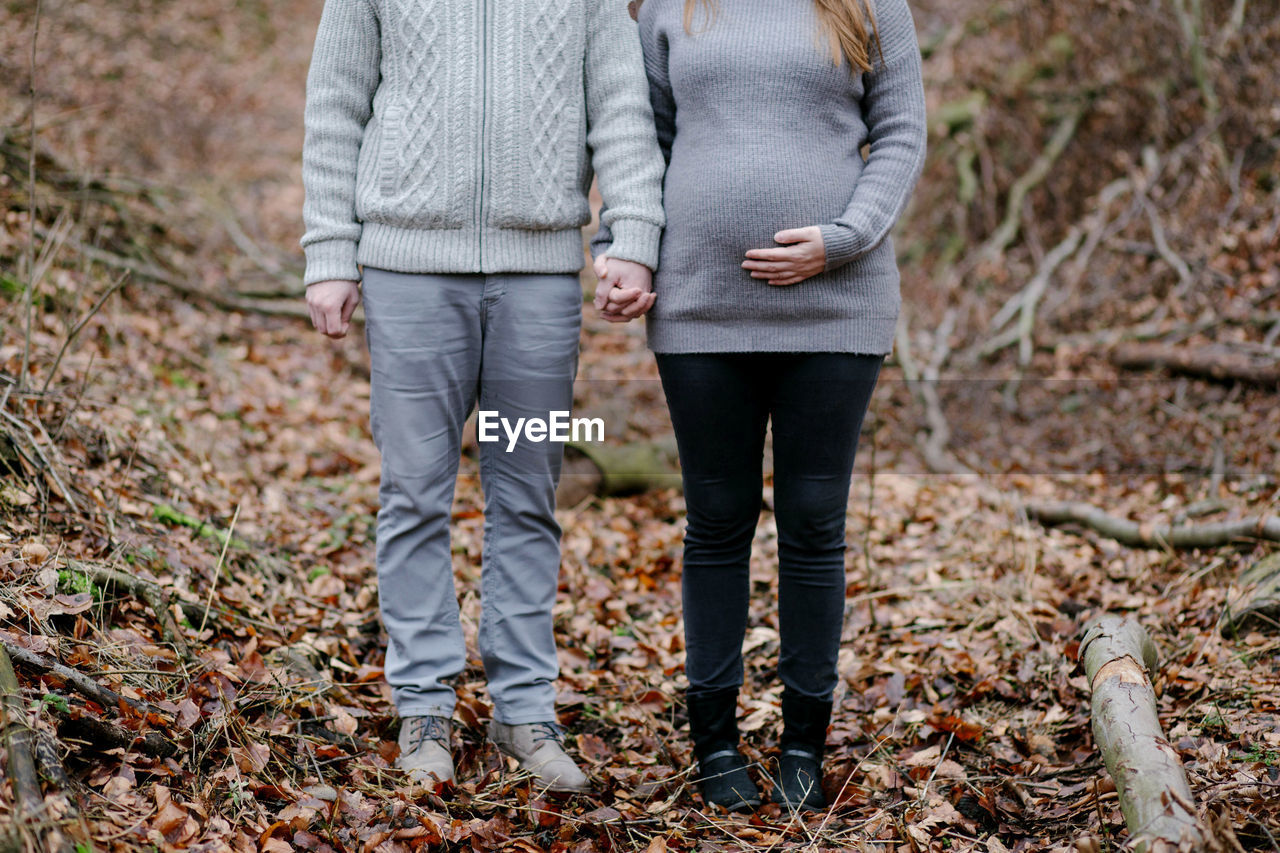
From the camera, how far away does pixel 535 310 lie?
2340mm

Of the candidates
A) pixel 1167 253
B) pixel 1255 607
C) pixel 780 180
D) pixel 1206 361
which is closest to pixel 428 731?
pixel 780 180

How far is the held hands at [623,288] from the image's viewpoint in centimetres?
222

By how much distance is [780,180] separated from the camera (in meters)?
2.14

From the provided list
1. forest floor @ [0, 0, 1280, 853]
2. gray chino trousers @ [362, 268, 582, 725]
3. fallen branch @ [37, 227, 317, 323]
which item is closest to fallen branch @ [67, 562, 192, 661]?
forest floor @ [0, 0, 1280, 853]

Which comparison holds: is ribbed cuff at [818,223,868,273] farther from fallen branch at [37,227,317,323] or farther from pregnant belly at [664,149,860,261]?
fallen branch at [37,227,317,323]

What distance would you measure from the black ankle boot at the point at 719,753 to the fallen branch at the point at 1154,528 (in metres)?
2.05

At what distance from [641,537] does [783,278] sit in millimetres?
2349

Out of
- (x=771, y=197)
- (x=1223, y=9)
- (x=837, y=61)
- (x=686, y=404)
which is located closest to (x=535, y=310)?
(x=686, y=404)

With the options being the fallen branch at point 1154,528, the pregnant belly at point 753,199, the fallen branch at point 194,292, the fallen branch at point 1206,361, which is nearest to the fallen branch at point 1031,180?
the fallen branch at point 1206,361

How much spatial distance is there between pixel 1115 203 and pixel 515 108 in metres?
6.07

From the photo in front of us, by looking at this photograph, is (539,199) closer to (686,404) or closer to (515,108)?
(515,108)

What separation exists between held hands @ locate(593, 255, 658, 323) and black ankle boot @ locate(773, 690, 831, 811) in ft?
3.32

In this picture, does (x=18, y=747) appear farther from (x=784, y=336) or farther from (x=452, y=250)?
(x=784, y=336)

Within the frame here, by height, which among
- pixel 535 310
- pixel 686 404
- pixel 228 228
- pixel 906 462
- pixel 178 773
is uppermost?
pixel 228 228
